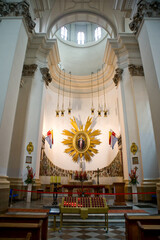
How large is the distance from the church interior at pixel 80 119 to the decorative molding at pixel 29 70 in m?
0.05

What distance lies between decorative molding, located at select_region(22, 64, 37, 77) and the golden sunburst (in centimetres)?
519

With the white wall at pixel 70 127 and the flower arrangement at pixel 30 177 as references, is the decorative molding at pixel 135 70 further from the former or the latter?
the flower arrangement at pixel 30 177

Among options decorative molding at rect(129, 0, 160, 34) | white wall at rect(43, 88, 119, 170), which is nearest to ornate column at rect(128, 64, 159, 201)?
white wall at rect(43, 88, 119, 170)

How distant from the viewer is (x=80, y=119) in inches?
530

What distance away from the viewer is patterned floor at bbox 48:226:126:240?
3258 mm

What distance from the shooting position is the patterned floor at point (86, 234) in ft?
10.7

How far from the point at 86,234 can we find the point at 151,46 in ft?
16.0

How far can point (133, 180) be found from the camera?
7.06 metres

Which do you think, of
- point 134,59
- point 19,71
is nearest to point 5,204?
point 19,71

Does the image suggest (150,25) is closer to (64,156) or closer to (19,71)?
(19,71)

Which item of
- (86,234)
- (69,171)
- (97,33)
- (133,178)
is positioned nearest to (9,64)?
(86,234)

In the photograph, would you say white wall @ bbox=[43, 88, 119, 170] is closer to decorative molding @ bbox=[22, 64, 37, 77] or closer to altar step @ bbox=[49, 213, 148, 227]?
decorative molding @ bbox=[22, 64, 37, 77]

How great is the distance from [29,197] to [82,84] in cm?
994

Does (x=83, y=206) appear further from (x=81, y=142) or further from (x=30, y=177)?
(x=81, y=142)
